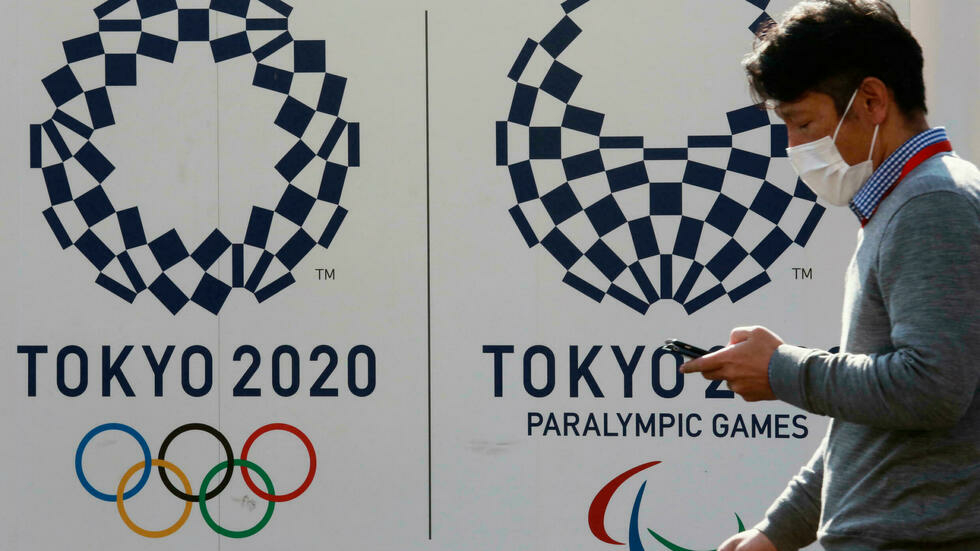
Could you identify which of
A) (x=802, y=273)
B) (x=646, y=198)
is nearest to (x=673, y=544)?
(x=802, y=273)

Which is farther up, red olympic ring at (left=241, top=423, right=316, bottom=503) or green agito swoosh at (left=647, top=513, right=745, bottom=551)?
red olympic ring at (left=241, top=423, right=316, bottom=503)

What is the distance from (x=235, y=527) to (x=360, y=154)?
41.3 inches

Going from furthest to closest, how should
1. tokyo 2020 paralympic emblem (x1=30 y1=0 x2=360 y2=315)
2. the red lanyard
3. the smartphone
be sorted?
1. tokyo 2020 paralympic emblem (x1=30 y1=0 x2=360 y2=315)
2. the smartphone
3. the red lanyard

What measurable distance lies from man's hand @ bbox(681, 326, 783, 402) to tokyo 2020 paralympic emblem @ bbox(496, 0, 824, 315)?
138 centimetres

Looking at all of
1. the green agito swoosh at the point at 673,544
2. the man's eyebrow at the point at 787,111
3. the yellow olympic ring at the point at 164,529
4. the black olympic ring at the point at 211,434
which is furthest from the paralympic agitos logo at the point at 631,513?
the man's eyebrow at the point at 787,111

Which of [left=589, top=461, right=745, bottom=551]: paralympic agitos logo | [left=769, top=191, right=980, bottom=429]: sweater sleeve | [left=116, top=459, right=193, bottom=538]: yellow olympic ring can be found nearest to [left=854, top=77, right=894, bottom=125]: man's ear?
[left=769, top=191, right=980, bottom=429]: sweater sleeve

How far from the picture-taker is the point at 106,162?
2740mm

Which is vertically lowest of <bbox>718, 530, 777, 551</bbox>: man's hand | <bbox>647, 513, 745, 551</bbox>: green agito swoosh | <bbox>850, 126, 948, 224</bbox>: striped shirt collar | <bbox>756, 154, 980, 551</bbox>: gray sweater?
<bbox>647, 513, 745, 551</bbox>: green agito swoosh

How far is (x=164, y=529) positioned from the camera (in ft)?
8.81

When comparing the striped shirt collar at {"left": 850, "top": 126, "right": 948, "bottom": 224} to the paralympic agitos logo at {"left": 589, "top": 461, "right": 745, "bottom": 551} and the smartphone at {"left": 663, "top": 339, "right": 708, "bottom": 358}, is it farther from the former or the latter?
the paralympic agitos logo at {"left": 589, "top": 461, "right": 745, "bottom": 551}

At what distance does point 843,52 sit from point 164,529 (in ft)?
7.16

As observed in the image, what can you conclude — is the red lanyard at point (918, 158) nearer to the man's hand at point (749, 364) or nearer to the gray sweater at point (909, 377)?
the gray sweater at point (909, 377)

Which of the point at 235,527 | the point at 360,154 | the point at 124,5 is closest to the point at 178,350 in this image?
the point at 235,527

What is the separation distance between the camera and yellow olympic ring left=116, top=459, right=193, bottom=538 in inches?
106
